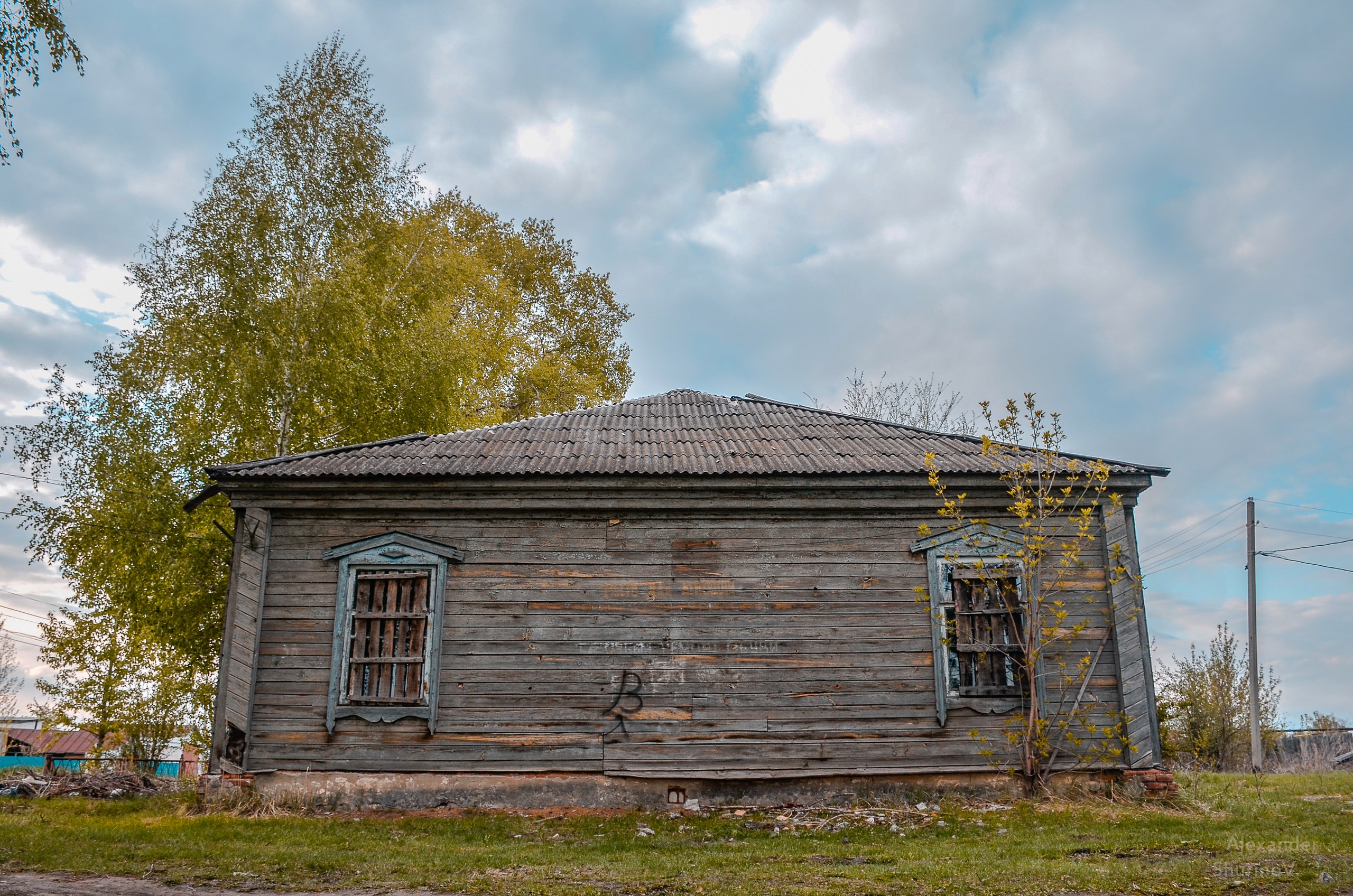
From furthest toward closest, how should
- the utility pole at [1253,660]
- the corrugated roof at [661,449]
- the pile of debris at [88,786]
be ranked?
the utility pole at [1253,660] → the pile of debris at [88,786] → the corrugated roof at [661,449]

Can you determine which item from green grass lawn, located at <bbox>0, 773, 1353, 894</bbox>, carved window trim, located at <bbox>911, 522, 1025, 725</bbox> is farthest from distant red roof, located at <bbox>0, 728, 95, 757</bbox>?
carved window trim, located at <bbox>911, 522, 1025, 725</bbox>

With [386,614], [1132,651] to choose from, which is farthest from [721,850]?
[1132,651]

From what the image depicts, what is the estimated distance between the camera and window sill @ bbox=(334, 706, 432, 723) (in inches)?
359

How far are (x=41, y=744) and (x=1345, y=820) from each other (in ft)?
64.7

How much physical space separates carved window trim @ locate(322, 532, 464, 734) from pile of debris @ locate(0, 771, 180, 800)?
3890 mm

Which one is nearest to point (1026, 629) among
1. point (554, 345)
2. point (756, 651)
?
point (756, 651)

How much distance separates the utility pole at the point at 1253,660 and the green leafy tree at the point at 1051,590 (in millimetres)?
9192

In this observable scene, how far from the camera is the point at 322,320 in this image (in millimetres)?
14297

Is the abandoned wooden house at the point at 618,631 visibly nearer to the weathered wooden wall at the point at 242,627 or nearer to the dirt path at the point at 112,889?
the weathered wooden wall at the point at 242,627

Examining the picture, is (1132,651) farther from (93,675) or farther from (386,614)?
(93,675)

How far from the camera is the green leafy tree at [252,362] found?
1283 cm

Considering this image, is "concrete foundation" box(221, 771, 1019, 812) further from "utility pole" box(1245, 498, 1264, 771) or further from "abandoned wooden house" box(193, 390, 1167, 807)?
"utility pole" box(1245, 498, 1264, 771)

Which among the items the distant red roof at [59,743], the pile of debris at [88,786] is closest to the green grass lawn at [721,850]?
the pile of debris at [88,786]

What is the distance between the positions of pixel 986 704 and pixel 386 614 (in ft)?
20.8
